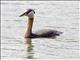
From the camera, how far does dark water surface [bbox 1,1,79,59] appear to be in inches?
549

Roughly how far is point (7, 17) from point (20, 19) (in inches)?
16.6

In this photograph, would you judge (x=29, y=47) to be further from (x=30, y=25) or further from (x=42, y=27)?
(x=42, y=27)

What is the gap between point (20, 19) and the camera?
18172 millimetres

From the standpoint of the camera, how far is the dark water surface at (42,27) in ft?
45.7

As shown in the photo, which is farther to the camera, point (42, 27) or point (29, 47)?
point (42, 27)

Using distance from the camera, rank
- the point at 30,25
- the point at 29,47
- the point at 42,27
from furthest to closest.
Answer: the point at 42,27 → the point at 30,25 → the point at 29,47

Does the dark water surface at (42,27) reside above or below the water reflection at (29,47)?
above

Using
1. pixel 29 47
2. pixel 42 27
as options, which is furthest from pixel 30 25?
pixel 29 47

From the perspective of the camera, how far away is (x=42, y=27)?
676 inches

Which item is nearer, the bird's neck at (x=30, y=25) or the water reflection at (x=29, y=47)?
the water reflection at (x=29, y=47)

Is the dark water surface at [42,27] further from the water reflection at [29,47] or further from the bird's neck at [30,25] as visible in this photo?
the bird's neck at [30,25]

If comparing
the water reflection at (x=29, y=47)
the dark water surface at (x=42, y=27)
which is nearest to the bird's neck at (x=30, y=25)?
the dark water surface at (x=42, y=27)

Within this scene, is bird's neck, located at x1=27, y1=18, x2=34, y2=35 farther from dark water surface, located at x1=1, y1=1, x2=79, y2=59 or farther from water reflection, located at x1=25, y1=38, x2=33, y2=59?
water reflection, located at x1=25, y1=38, x2=33, y2=59

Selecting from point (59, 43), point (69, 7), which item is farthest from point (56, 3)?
point (59, 43)
